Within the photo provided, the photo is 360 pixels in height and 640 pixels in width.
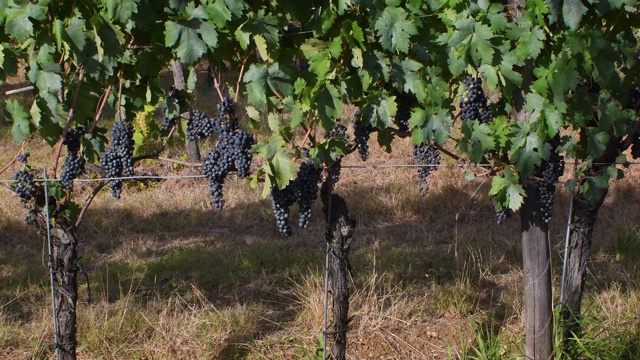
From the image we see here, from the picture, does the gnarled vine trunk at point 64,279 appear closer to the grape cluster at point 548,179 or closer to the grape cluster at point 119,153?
the grape cluster at point 119,153

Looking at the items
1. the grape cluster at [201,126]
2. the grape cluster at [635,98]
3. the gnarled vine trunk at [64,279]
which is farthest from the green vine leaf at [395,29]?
the gnarled vine trunk at [64,279]

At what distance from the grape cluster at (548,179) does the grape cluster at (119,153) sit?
182 centimetres

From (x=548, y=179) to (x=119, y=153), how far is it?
1893 mm

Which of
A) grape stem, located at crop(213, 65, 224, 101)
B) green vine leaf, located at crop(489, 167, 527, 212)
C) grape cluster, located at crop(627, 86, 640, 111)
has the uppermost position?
grape stem, located at crop(213, 65, 224, 101)

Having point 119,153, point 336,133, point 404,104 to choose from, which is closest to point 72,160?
point 119,153

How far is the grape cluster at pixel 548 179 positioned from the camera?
3.46 metres

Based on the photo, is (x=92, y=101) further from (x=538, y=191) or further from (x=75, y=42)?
(x=538, y=191)

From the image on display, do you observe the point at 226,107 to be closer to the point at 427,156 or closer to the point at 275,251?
the point at 427,156

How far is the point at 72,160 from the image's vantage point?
3.49 m

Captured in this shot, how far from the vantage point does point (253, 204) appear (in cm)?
723

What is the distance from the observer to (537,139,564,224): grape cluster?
346 centimetres

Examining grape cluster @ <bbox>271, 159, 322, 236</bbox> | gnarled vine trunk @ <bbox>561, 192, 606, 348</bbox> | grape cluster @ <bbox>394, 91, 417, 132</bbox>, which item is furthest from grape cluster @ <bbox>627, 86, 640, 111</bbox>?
grape cluster @ <bbox>271, 159, 322, 236</bbox>

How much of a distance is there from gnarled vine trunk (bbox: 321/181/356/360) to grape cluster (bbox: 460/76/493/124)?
26.5 inches

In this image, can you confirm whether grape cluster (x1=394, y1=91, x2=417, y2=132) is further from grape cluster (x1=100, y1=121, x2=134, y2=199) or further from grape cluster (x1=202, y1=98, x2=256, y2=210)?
grape cluster (x1=100, y1=121, x2=134, y2=199)
